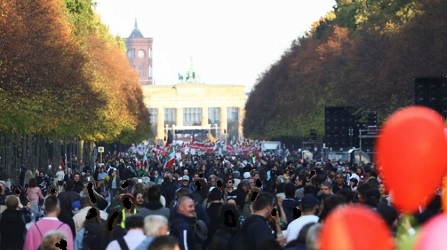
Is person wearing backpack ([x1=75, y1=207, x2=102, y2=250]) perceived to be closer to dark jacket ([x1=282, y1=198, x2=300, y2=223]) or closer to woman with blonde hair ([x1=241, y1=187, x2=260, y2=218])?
woman with blonde hair ([x1=241, y1=187, x2=260, y2=218])

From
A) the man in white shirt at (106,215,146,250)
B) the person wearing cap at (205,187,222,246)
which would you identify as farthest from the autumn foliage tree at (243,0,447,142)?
the man in white shirt at (106,215,146,250)

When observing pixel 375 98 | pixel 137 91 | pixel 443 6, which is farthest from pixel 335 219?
pixel 137 91

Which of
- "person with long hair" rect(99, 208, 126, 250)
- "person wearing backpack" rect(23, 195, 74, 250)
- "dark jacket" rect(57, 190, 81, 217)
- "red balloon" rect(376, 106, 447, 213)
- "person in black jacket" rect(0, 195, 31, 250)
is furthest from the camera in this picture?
"dark jacket" rect(57, 190, 81, 217)

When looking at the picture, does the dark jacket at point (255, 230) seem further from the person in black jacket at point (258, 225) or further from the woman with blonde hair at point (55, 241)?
the woman with blonde hair at point (55, 241)

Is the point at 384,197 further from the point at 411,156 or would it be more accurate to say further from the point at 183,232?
the point at 411,156

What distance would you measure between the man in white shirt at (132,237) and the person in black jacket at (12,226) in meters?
5.09

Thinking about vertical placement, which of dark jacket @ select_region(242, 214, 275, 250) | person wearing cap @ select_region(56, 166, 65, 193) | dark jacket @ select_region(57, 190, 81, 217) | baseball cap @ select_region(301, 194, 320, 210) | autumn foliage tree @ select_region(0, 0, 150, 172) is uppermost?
autumn foliage tree @ select_region(0, 0, 150, 172)

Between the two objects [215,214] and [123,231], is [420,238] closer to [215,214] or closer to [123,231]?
[123,231]

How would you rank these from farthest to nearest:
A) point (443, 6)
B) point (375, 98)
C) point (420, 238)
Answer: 1. point (375, 98)
2. point (443, 6)
3. point (420, 238)

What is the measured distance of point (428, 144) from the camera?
12.6ft

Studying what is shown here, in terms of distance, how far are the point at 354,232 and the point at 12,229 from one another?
11221 mm

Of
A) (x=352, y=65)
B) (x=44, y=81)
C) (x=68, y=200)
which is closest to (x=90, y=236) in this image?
(x=68, y=200)

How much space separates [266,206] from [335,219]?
22.1ft

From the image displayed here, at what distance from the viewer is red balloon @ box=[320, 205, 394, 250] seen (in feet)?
11.7
